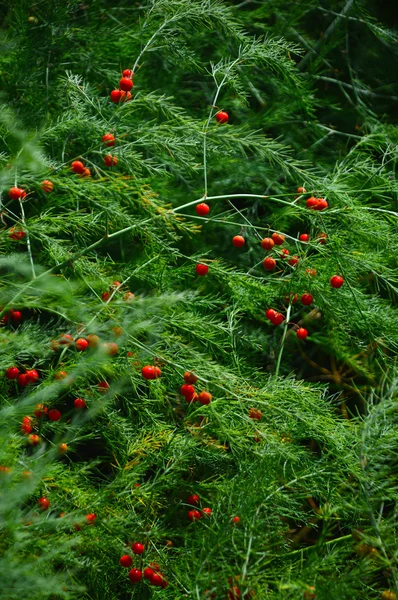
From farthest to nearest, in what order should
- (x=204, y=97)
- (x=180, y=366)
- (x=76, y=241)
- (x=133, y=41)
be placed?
(x=204, y=97)
(x=133, y=41)
(x=76, y=241)
(x=180, y=366)

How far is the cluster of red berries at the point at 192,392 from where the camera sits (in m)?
0.87

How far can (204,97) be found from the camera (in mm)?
1351

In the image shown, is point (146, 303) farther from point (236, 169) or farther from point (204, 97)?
point (204, 97)

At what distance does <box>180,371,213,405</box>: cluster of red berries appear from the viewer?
874 mm

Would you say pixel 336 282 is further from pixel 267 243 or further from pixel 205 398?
pixel 205 398

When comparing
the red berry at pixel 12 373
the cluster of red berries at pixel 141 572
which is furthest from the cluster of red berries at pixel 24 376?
the cluster of red berries at pixel 141 572

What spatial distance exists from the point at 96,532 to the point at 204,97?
850 mm

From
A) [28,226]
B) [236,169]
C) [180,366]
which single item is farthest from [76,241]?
[236,169]

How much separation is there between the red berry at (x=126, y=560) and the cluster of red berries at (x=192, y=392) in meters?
0.20

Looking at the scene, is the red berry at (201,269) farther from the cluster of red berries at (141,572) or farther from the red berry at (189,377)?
the cluster of red berries at (141,572)

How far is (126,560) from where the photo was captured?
81 cm

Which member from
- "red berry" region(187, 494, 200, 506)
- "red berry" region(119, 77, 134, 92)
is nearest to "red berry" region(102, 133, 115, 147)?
"red berry" region(119, 77, 134, 92)

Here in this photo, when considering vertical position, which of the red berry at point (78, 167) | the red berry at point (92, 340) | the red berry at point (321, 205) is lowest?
the red berry at point (321, 205)

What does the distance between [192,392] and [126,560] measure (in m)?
0.21
